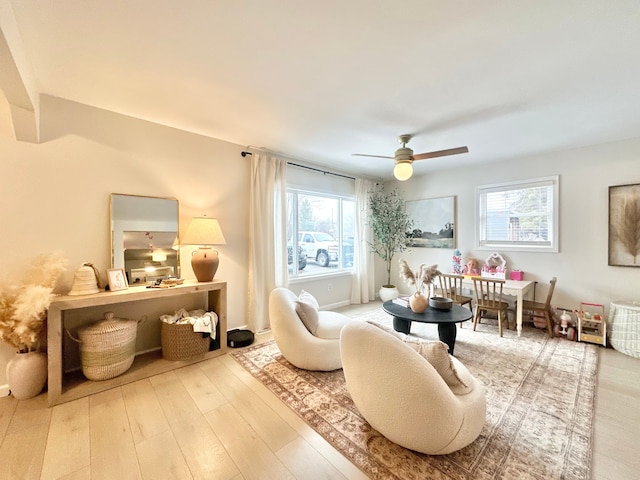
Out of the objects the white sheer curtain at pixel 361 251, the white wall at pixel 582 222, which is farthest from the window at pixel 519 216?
the white sheer curtain at pixel 361 251

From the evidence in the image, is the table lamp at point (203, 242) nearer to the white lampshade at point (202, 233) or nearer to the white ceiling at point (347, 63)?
the white lampshade at point (202, 233)

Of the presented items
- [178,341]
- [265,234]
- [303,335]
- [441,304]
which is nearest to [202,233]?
[265,234]

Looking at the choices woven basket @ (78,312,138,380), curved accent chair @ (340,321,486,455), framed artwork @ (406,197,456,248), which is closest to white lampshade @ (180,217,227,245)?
woven basket @ (78,312,138,380)

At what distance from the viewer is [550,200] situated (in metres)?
3.86

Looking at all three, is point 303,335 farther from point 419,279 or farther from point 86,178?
point 86,178

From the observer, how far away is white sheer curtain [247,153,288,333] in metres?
3.60

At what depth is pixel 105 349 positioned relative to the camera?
7.62 ft

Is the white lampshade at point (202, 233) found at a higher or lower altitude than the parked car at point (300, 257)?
higher

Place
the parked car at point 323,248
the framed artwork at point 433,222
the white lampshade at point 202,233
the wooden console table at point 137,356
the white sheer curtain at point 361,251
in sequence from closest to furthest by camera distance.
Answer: the wooden console table at point 137,356 → the white lampshade at point 202,233 → the parked car at point 323,248 → the framed artwork at point 433,222 → the white sheer curtain at point 361,251

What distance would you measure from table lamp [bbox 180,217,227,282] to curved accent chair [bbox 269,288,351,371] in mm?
871

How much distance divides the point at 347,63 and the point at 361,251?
12.1ft

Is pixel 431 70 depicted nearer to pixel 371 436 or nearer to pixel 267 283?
pixel 371 436

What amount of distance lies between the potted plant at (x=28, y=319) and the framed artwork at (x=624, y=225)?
608 cm

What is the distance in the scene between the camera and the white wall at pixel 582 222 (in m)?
3.33
